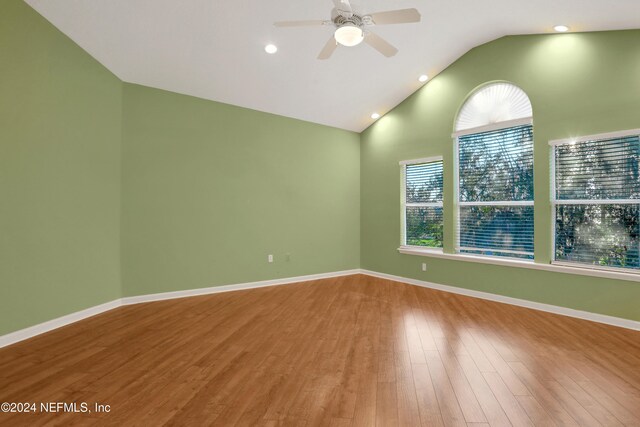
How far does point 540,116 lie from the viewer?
12.7ft

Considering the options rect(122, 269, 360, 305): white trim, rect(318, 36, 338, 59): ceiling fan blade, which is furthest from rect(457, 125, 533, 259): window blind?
rect(318, 36, 338, 59): ceiling fan blade

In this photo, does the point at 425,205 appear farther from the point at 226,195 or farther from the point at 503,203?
the point at 226,195

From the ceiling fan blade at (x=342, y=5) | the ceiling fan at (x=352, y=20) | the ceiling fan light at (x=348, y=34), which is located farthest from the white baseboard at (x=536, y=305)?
the ceiling fan blade at (x=342, y=5)

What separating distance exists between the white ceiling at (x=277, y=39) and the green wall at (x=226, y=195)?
43 cm

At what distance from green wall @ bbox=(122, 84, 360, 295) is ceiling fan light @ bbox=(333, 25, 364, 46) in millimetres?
2817

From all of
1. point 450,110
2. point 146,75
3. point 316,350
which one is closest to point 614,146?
point 450,110

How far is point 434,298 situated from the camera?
4379 mm

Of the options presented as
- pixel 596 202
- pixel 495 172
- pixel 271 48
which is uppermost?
pixel 271 48

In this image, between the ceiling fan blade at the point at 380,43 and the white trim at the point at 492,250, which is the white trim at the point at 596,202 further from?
the ceiling fan blade at the point at 380,43

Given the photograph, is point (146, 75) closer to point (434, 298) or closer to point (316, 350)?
point (316, 350)

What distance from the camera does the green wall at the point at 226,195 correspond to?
13.9ft

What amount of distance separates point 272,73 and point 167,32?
138cm

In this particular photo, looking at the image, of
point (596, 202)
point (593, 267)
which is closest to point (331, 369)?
point (593, 267)

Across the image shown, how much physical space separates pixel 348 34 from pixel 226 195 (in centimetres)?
311
